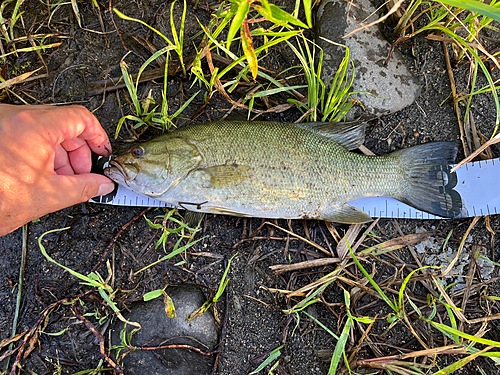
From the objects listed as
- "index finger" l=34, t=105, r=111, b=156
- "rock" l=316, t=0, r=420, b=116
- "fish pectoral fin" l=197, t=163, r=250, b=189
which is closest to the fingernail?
"index finger" l=34, t=105, r=111, b=156

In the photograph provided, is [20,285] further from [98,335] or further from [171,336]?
[171,336]

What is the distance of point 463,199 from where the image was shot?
3289 mm

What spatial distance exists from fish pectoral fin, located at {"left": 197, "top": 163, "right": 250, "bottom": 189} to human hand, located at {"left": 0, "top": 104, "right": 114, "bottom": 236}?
1041mm

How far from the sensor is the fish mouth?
2.97m

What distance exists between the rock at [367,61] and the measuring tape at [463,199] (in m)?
0.96

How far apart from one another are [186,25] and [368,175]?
8.23 feet

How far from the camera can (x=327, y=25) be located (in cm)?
341

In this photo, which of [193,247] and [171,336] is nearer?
[171,336]

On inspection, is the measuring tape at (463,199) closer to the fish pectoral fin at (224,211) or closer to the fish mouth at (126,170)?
the fish mouth at (126,170)

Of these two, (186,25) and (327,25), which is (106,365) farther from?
(327,25)

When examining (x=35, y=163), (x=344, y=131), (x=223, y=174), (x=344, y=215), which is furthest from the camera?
(x=344, y=131)

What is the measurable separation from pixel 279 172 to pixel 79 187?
5.92ft

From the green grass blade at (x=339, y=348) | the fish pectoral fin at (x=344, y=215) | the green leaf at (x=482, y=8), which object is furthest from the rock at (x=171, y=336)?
the green leaf at (x=482, y=8)

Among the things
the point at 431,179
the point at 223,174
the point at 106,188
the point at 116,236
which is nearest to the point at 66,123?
the point at 106,188
